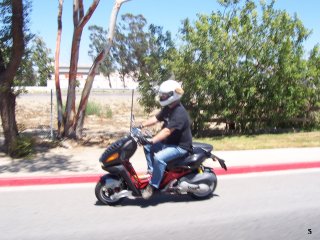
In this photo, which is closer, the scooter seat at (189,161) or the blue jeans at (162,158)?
the blue jeans at (162,158)

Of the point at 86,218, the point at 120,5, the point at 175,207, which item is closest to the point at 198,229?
the point at 175,207

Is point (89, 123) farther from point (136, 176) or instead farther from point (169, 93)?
point (169, 93)

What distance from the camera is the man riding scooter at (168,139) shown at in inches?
246

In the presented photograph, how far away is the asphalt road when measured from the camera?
5320mm

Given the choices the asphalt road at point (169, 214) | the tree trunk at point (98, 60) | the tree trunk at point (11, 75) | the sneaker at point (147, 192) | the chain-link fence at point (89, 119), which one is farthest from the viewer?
the chain-link fence at point (89, 119)

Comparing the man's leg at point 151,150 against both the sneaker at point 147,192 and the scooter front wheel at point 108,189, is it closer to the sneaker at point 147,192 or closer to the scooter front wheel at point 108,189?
the sneaker at point 147,192

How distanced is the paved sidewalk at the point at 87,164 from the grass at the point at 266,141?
0.53 metres

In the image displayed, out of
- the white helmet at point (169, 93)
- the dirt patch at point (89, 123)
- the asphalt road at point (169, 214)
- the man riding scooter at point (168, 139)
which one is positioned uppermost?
the white helmet at point (169, 93)

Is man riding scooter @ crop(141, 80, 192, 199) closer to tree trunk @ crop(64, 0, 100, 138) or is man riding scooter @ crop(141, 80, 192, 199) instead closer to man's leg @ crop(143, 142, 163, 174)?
man's leg @ crop(143, 142, 163, 174)

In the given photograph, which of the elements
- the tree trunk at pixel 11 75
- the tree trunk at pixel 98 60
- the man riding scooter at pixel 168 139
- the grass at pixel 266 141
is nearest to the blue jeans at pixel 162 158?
the man riding scooter at pixel 168 139

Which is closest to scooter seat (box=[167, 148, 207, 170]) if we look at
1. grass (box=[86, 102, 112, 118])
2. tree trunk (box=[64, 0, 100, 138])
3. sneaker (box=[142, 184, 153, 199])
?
sneaker (box=[142, 184, 153, 199])

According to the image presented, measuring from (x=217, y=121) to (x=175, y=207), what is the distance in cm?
811

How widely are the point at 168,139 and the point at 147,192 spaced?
808mm

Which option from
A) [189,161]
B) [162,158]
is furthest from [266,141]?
[162,158]
